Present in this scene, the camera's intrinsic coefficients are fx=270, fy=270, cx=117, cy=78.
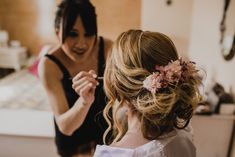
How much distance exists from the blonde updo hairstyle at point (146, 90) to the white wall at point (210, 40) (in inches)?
42.1

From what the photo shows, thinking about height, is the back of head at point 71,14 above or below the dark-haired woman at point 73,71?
above

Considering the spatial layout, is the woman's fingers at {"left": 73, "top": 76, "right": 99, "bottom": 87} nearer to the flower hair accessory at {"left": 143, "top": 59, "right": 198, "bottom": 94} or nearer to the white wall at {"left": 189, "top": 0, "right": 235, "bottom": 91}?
the flower hair accessory at {"left": 143, "top": 59, "right": 198, "bottom": 94}

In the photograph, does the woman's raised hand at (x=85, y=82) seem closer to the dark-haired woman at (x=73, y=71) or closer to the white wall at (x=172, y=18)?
the dark-haired woman at (x=73, y=71)

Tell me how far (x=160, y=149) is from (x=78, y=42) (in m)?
0.57

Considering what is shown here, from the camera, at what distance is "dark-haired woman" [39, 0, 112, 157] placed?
3.31 feet

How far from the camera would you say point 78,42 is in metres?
1.06

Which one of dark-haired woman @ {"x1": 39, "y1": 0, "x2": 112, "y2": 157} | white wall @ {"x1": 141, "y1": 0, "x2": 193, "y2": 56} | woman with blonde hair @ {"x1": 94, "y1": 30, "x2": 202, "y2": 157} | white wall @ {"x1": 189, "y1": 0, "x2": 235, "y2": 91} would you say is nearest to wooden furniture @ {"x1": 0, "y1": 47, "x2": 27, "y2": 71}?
white wall @ {"x1": 141, "y1": 0, "x2": 193, "y2": 56}

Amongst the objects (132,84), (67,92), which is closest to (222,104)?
(67,92)

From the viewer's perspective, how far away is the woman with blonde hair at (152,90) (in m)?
0.66

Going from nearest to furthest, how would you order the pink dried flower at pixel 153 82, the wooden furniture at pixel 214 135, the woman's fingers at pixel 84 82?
Answer: the pink dried flower at pixel 153 82 → the woman's fingers at pixel 84 82 → the wooden furniture at pixel 214 135

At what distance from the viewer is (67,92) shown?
110cm

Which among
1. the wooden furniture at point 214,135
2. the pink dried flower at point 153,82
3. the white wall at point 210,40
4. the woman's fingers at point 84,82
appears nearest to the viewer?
the pink dried flower at point 153,82

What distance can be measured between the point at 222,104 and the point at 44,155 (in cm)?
114

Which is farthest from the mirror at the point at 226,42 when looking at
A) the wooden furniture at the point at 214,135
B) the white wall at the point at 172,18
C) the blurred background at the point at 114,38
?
the white wall at the point at 172,18
